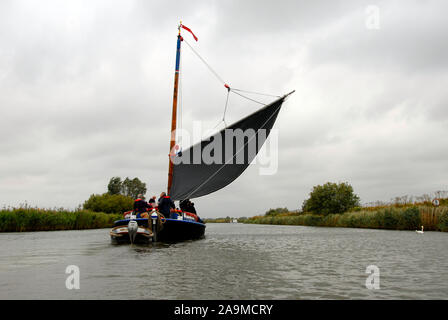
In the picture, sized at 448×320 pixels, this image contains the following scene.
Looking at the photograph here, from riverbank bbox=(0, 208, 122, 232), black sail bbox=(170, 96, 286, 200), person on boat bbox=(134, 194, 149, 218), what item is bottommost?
riverbank bbox=(0, 208, 122, 232)

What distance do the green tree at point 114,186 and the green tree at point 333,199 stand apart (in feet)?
153

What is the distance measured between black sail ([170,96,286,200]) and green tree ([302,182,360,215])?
3573cm

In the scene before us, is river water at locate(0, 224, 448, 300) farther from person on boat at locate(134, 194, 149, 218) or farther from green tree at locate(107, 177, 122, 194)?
green tree at locate(107, 177, 122, 194)

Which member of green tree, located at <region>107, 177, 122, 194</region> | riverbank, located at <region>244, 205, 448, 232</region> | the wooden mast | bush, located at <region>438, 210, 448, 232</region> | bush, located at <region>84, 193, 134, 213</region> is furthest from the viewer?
green tree, located at <region>107, 177, 122, 194</region>

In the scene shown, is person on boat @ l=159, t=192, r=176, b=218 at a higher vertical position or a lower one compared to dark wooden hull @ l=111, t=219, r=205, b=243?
higher

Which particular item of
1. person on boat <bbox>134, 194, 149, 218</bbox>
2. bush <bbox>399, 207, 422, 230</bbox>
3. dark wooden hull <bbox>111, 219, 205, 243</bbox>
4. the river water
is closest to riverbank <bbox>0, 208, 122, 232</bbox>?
dark wooden hull <bbox>111, 219, 205, 243</bbox>

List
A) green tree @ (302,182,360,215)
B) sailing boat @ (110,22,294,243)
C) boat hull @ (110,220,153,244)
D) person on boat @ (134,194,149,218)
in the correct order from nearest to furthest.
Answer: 1. boat hull @ (110,220,153,244)
2. sailing boat @ (110,22,294,243)
3. person on boat @ (134,194,149,218)
4. green tree @ (302,182,360,215)

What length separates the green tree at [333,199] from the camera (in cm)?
4888

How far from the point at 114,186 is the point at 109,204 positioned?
966 inches

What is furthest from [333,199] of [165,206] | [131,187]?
[131,187]

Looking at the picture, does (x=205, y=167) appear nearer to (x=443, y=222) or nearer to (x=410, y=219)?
(x=443, y=222)

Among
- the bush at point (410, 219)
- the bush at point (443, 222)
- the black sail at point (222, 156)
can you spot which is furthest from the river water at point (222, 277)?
the bush at point (410, 219)

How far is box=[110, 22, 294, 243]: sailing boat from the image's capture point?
15.0m
